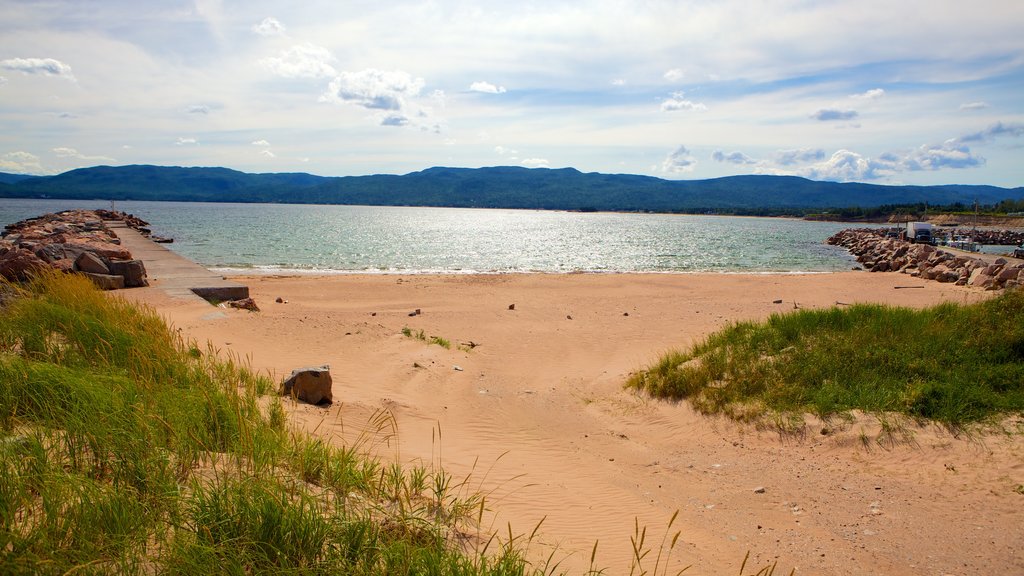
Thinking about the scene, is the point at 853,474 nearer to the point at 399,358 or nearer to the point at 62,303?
the point at 399,358

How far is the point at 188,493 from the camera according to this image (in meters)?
3.44

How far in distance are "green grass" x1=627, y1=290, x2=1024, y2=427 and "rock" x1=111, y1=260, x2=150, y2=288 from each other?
12.9 meters

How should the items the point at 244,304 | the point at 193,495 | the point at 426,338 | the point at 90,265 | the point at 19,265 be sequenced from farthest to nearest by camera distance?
1. the point at 90,265
2. the point at 244,304
3. the point at 426,338
4. the point at 19,265
5. the point at 193,495

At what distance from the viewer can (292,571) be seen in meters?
2.86

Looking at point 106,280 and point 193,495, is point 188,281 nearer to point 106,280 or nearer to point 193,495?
point 106,280

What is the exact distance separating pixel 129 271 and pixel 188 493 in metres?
13.8

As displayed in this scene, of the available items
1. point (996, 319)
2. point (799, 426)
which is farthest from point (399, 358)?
point (996, 319)

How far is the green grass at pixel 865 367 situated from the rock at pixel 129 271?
1292 centimetres

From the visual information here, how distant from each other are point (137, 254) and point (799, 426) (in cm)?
2675

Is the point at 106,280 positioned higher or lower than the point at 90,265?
lower

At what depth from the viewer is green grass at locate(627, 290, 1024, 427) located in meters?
6.98

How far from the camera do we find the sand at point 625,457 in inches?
185

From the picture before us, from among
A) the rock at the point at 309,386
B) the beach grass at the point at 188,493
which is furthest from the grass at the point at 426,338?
the beach grass at the point at 188,493

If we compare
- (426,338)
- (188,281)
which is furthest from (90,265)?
(426,338)
